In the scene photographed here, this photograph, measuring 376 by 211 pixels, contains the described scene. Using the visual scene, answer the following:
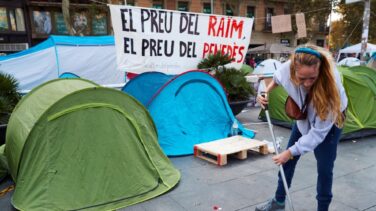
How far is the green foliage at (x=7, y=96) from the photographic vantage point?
473 centimetres

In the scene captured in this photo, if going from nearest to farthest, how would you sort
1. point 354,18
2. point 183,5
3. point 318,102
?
point 318,102 < point 183,5 < point 354,18

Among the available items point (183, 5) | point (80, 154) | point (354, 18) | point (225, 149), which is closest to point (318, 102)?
point (80, 154)

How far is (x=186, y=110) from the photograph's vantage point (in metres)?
5.48

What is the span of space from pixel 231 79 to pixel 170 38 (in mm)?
1872

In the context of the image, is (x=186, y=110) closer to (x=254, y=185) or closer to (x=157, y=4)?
(x=254, y=185)

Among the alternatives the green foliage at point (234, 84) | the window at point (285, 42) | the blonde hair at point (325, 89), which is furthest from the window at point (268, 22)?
the blonde hair at point (325, 89)

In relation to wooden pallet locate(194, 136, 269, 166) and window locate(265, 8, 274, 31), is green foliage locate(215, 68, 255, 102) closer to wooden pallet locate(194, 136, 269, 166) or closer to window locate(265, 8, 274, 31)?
wooden pallet locate(194, 136, 269, 166)

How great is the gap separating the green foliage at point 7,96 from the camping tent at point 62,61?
4337 millimetres

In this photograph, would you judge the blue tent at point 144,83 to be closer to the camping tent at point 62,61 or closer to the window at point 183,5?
the camping tent at point 62,61

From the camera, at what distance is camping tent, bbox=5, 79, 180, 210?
10.7 feet

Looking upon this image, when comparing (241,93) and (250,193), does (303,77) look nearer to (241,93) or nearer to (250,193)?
(250,193)

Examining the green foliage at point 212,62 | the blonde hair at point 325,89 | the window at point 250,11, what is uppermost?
the window at point 250,11

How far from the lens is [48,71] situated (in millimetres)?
9844

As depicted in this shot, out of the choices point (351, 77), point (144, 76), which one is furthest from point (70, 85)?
point (351, 77)
